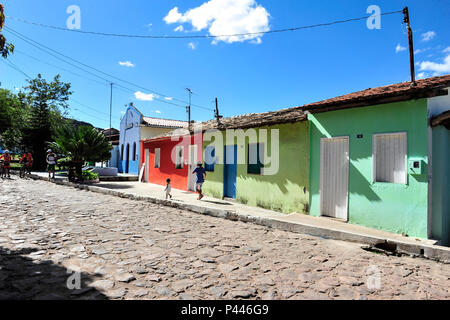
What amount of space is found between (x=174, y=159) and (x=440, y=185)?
11.8 m

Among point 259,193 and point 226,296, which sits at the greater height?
point 259,193

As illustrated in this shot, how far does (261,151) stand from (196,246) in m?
5.37

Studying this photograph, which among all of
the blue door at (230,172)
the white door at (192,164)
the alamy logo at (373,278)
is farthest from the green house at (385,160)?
the white door at (192,164)

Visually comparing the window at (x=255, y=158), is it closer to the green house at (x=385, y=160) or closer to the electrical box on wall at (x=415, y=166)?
the green house at (x=385, y=160)

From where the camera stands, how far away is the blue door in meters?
10.7

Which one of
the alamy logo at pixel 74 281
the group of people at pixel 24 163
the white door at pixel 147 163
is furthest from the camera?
the white door at pixel 147 163

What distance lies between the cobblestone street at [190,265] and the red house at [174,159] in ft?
22.6

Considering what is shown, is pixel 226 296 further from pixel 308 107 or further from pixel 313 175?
pixel 308 107

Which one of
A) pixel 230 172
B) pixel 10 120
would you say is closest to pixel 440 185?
pixel 230 172

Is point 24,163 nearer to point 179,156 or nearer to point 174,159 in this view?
point 174,159

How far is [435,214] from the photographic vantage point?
587cm

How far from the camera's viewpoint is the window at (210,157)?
1181 cm

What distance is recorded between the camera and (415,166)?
5.93 m

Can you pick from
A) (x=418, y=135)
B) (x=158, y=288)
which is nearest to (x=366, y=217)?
(x=418, y=135)
